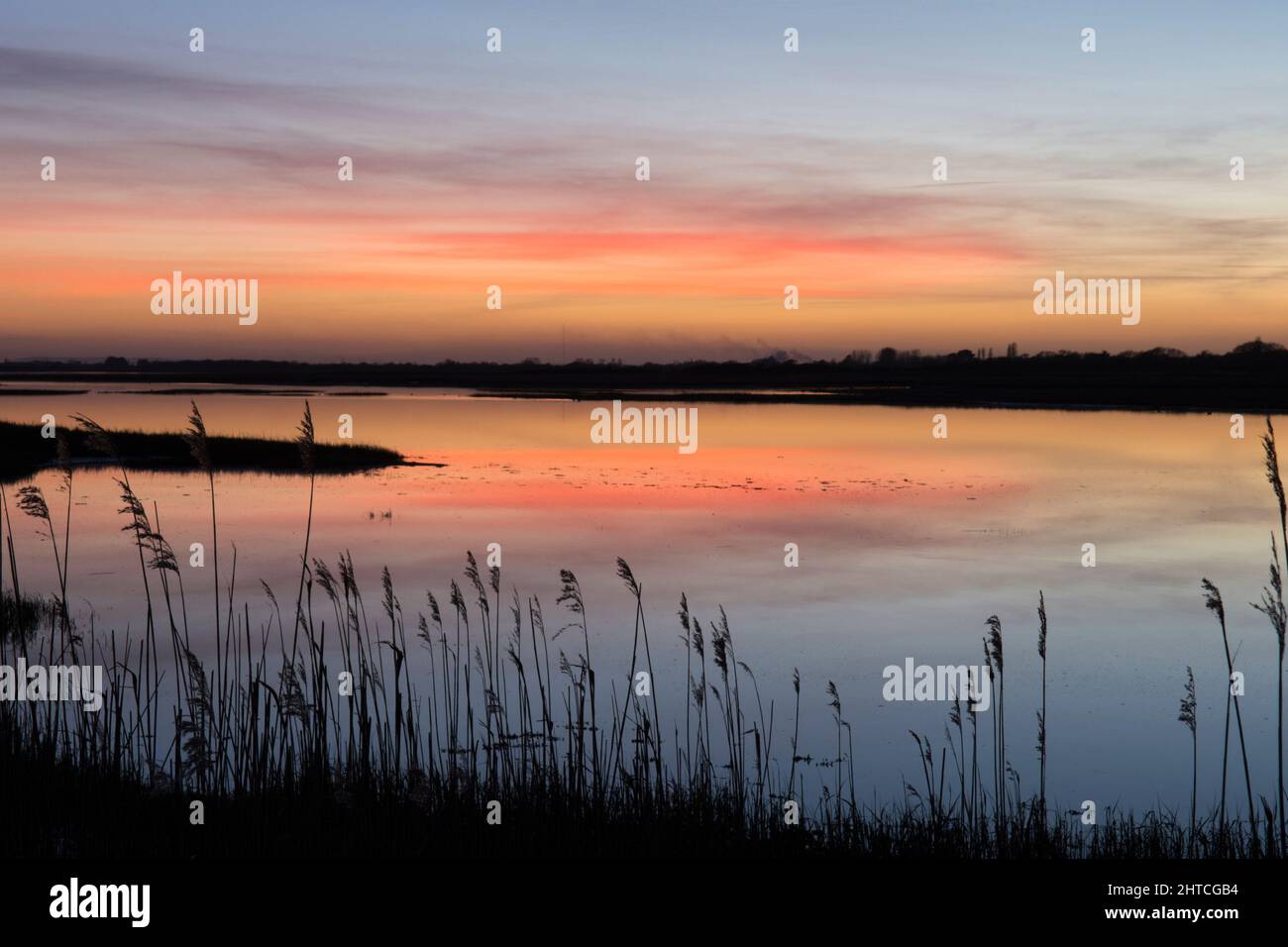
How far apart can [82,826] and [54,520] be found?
2010 cm

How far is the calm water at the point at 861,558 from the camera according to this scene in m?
12.2

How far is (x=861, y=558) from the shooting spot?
21.0 meters

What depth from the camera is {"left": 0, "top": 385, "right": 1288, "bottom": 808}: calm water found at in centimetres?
1216

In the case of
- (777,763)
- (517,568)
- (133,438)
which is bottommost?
(777,763)

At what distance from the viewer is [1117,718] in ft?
39.5
